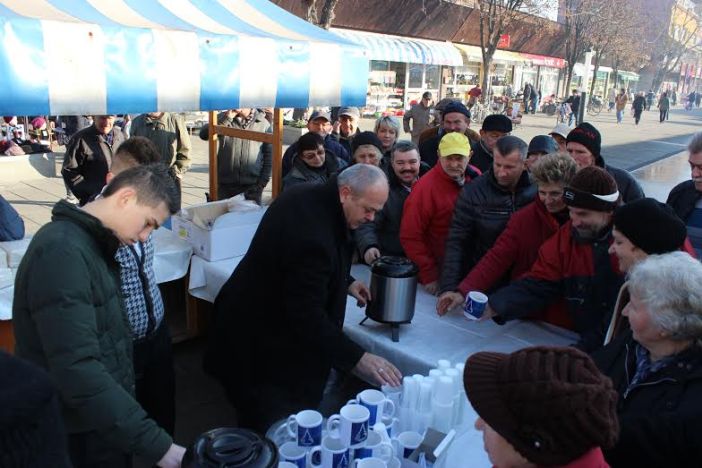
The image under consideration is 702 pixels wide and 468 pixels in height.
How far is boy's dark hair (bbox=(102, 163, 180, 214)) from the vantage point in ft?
5.95

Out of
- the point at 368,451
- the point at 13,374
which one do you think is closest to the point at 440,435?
Result: the point at 368,451

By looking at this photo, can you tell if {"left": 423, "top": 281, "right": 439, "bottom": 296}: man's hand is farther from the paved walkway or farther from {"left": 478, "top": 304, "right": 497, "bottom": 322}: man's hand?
the paved walkway

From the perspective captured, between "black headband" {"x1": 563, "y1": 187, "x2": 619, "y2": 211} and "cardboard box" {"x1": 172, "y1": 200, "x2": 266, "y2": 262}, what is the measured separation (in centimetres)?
215

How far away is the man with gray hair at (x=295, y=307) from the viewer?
2256 mm

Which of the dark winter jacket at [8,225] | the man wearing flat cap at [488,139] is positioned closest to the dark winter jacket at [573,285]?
the man wearing flat cap at [488,139]

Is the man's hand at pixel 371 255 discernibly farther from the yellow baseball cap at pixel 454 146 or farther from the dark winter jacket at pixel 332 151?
the dark winter jacket at pixel 332 151

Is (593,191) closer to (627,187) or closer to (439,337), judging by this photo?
(439,337)

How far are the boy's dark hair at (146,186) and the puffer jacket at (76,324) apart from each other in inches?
5.3

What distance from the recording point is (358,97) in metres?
4.74

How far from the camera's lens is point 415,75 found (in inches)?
1006

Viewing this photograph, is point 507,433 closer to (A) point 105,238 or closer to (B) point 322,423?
(B) point 322,423

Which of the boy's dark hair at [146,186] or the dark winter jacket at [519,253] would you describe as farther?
the dark winter jacket at [519,253]

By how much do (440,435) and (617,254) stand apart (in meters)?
1.03

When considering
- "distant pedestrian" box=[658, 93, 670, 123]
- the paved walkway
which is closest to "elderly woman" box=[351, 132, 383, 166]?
the paved walkway
